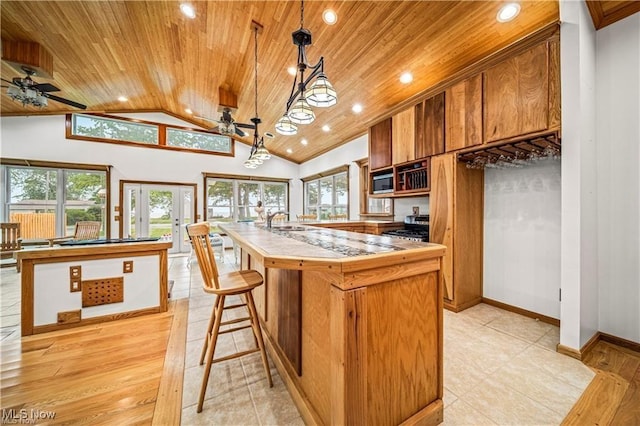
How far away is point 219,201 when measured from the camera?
744 centimetres

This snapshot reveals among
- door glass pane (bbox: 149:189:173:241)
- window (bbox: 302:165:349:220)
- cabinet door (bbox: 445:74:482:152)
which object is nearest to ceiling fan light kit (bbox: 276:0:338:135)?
cabinet door (bbox: 445:74:482:152)

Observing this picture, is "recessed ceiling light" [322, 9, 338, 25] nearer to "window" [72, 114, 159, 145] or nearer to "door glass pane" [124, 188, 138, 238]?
"window" [72, 114, 159, 145]

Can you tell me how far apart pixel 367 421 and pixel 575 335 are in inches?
Result: 79.8

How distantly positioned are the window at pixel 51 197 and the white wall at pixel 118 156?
0.23m

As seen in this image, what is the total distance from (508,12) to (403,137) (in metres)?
Answer: 1.59

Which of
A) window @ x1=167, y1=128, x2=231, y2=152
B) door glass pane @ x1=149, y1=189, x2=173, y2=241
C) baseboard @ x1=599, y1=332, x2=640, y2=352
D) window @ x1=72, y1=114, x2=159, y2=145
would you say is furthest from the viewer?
window @ x1=167, y1=128, x2=231, y2=152

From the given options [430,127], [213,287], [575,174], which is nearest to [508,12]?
[430,127]

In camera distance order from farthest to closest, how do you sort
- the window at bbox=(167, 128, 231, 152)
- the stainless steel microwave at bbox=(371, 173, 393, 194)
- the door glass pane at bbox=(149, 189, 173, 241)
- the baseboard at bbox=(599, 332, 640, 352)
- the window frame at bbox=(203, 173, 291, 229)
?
the window frame at bbox=(203, 173, 291, 229)
the window at bbox=(167, 128, 231, 152)
the door glass pane at bbox=(149, 189, 173, 241)
the stainless steel microwave at bbox=(371, 173, 393, 194)
the baseboard at bbox=(599, 332, 640, 352)

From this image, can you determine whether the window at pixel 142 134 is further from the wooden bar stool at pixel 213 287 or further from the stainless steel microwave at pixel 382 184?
the wooden bar stool at pixel 213 287

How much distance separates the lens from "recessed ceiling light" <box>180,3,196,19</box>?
2768mm

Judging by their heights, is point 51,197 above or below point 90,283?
above

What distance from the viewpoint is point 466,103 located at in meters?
2.63

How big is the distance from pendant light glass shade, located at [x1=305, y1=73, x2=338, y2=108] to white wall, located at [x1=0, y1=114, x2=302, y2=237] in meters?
6.18

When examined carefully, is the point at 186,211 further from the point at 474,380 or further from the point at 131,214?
the point at 474,380
